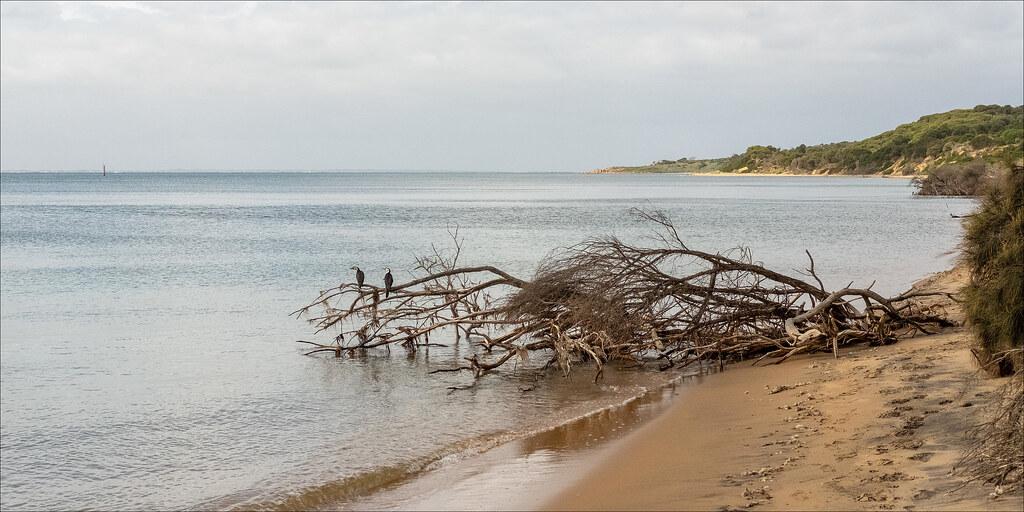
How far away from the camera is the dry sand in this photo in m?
5.89

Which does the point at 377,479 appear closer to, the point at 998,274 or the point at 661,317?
the point at 998,274

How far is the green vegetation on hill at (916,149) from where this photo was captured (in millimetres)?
99500

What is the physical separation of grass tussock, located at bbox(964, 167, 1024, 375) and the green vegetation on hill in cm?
7520

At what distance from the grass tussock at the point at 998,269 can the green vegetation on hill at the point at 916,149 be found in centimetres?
7520

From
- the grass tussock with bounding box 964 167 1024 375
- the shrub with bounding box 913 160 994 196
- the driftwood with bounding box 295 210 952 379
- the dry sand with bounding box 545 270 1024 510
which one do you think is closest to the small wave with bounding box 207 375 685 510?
the dry sand with bounding box 545 270 1024 510

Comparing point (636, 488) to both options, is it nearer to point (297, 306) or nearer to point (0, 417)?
point (0, 417)

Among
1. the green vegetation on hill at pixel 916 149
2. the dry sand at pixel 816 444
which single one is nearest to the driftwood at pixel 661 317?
the dry sand at pixel 816 444

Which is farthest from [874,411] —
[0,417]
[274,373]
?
[0,417]

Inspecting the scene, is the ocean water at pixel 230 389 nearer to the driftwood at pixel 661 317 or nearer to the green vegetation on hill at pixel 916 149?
the driftwood at pixel 661 317

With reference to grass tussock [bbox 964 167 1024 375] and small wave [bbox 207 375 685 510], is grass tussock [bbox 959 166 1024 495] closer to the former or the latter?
grass tussock [bbox 964 167 1024 375]

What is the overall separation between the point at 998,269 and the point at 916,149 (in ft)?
402

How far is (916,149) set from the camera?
119 metres

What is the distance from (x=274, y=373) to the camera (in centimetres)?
1248

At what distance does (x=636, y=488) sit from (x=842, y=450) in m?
1.66
